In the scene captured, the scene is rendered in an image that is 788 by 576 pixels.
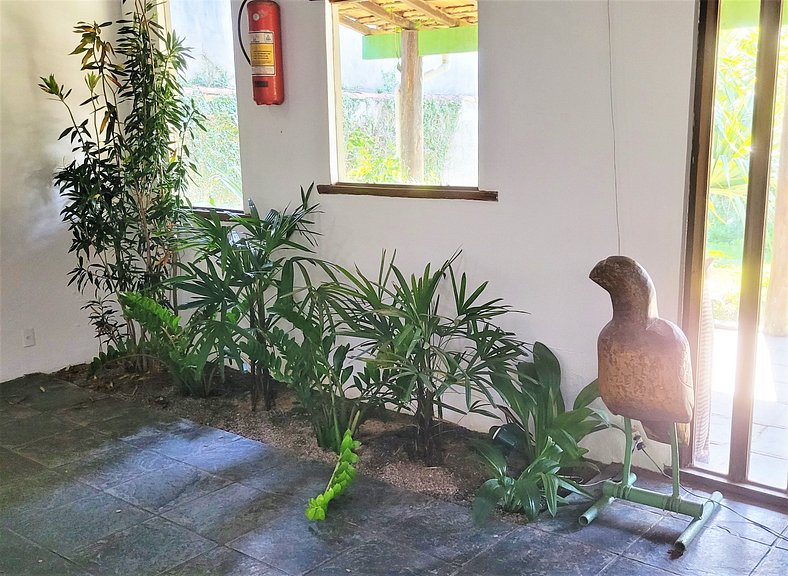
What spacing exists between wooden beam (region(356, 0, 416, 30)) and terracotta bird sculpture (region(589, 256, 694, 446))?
154 centimetres

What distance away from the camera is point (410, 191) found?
10.4 feet

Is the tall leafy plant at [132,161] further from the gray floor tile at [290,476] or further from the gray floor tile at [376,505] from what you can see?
the gray floor tile at [376,505]

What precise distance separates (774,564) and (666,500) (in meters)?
0.35

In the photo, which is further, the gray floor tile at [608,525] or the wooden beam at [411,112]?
the wooden beam at [411,112]

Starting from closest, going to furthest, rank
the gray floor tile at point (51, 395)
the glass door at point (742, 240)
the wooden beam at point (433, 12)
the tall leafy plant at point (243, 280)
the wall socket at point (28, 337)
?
the glass door at point (742, 240) < the wooden beam at point (433, 12) < the tall leafy plant at point (243, 280) < the gray floor tile at point (51, 395) < the wall socket at point (28, 337)

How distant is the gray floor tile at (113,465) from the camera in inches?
113

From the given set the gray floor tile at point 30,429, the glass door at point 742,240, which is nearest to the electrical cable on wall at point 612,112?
the glass door at point 742,240

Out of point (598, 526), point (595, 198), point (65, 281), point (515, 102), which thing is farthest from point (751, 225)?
point (65, 281)

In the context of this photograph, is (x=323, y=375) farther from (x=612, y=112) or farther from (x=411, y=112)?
(x=612, y=112)

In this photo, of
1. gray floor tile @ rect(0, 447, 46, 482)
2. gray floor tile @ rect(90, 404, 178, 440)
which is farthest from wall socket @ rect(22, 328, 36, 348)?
gray floor tile @ rect(0, 447, 46, 482)

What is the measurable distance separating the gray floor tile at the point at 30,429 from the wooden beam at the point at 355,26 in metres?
2.34

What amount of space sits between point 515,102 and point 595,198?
507mm

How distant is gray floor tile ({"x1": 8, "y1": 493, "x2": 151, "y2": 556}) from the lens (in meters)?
2.40

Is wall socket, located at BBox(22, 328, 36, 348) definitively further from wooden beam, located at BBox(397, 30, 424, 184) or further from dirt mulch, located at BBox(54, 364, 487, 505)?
wooden beam, located at BBox(397, 30, 424, 184)
